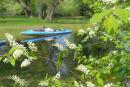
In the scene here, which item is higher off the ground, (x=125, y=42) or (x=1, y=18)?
(x=125, y=42)

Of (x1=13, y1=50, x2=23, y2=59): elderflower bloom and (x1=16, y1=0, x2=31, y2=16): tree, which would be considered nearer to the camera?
(x1=13, y1=50, x2=23, y2=59): elderflower bloom

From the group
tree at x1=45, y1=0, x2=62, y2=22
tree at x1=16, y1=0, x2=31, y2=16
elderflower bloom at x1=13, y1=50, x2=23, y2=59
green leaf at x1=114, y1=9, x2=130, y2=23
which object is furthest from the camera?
tree at x1=16, y1=0, x2=31, y2=16

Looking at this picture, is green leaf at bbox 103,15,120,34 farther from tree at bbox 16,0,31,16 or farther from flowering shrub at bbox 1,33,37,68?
tree at bbox 16,0,31,16

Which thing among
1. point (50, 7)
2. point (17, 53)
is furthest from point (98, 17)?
point (50, 7)

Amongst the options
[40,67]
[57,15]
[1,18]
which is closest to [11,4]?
[1,18]

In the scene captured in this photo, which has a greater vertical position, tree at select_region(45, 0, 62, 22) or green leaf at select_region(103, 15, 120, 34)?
green leaf at select_region(103, 15, 120, 34)

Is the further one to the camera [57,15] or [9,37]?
[57,15]

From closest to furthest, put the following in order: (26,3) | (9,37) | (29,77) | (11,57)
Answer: (11,57), (9,37), (29,77), (26,3)

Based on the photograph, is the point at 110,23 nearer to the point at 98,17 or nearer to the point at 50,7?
the point at 98,17

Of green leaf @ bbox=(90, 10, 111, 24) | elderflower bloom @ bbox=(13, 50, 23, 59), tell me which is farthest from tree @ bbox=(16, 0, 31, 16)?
green leaf @ bbox=(90, 10, 111, 24)

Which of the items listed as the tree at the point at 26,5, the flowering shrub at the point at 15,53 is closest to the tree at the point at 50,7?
the tree at the point at 26,5

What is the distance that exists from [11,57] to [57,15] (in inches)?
2571

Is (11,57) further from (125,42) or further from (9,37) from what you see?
(125,42)

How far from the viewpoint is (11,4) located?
60.3 m
